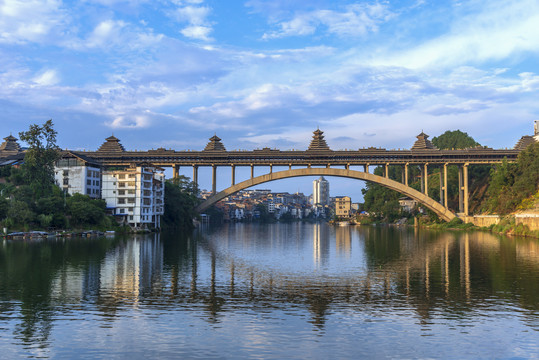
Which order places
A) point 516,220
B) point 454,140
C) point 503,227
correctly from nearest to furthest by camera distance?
1. point 516,220
2. point 503,227
3. point 454,140

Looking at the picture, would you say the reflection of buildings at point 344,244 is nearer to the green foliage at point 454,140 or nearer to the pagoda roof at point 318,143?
the pagoda roof at point 318,143

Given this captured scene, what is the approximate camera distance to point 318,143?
96.0 m

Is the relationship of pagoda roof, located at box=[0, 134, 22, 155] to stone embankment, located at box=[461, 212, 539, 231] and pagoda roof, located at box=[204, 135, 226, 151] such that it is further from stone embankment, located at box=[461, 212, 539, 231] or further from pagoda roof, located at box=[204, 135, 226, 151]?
stone embankment, located at box=[461, 212, 539, 231]

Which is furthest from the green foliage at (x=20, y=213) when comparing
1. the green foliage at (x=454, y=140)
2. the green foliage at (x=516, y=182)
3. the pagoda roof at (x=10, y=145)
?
the green foliage at (x=454, y=140)

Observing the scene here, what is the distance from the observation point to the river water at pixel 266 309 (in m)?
16.0

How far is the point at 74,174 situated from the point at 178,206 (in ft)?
62.9

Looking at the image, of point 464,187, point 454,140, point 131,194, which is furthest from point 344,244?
point 454,140

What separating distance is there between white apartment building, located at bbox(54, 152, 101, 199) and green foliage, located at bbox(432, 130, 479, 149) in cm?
9805

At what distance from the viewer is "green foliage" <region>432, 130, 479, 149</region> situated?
14236cm

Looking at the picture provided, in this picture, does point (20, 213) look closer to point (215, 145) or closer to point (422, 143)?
point (215, 145)

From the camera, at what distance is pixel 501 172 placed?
284 ft

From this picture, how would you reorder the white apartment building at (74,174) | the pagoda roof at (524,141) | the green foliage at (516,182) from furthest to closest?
the pagoda roof at (524,141)
the white apartment building at (74,174)
the green foliage at (516,182)

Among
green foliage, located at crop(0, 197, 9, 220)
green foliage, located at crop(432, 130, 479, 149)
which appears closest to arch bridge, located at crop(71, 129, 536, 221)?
green foliage, located at crop(0, 197, 9, 220)

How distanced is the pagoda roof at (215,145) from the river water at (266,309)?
58.3 m
